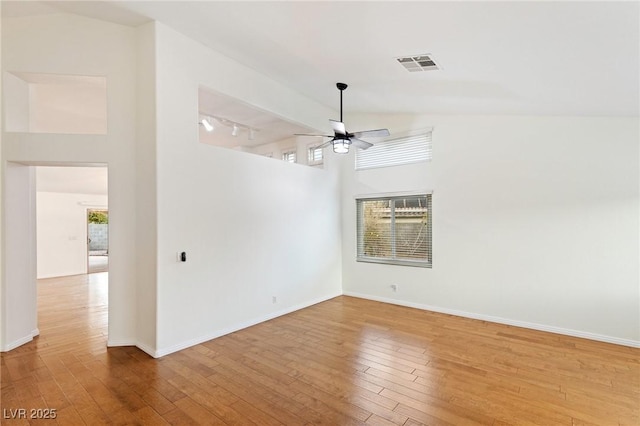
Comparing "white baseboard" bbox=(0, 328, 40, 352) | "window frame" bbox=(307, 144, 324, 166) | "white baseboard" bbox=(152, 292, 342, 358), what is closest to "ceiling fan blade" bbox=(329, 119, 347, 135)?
"window frame" bbox=(307, 144, 324, 166)

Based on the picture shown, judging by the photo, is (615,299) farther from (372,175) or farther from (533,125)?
(372,175)

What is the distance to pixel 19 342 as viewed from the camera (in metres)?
3.73

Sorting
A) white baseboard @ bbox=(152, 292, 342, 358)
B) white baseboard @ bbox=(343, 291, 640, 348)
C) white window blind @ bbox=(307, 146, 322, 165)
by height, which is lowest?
white baseboard @ bbox=(343, 291, 640, 348)

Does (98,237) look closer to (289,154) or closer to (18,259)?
(289,154)

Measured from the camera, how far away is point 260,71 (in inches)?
178

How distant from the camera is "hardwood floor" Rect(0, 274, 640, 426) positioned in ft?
8.02

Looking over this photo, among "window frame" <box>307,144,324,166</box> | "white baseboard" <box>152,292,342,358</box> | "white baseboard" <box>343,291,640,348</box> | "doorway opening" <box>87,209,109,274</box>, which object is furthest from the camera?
"doorway opening" <box>87,209,109,274</box>

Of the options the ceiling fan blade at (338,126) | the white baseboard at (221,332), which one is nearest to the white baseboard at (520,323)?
the white baseboard at (221,332)

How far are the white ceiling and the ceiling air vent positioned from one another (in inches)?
3.9

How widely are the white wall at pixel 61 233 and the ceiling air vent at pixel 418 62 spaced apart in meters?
9.53

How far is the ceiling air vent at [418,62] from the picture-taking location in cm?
323

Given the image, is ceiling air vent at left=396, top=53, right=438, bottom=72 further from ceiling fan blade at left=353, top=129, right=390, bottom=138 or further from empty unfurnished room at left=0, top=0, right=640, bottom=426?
ceiling fan blade at left=353, top=129, right=390, bottom=138

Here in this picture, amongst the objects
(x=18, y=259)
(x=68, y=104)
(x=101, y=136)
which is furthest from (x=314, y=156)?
(x=18, y=259)

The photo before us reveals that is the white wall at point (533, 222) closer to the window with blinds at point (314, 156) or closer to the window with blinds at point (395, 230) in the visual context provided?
the window with blinds at point (395, 230)
